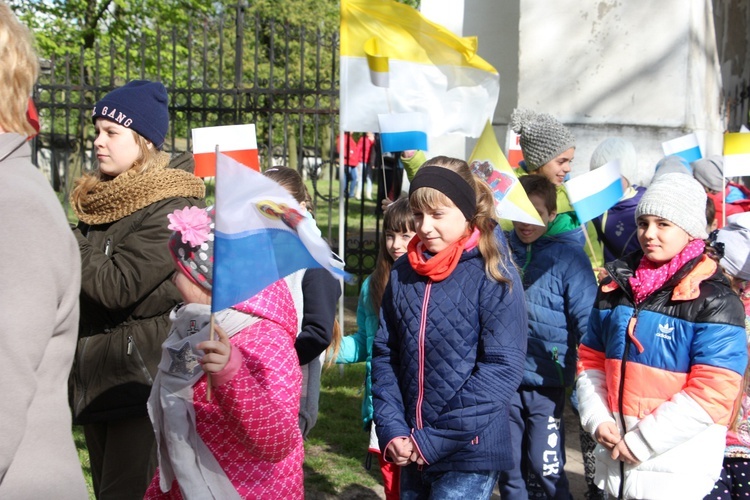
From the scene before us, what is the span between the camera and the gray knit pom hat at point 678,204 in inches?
138

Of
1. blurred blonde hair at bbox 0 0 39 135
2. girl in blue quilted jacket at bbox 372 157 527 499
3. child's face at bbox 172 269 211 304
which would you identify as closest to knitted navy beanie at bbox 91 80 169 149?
child's face at bbox 172 269 211 304

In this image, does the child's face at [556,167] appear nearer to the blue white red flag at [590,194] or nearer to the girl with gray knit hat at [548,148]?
the girl with gray knit hat at [548,148]

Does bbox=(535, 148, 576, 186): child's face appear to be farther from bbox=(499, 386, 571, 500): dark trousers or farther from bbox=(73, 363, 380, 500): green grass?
bbox=(73, 363, 380, 500): green grass

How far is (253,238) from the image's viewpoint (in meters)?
2.47

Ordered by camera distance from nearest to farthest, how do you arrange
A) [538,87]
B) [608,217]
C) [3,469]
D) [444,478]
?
[3,469]
[444,478]
[608,217]
[538,87]

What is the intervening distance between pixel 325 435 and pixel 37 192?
4.27 m

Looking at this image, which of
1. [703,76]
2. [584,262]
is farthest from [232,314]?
[703,76]

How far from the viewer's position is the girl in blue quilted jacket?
3.23m

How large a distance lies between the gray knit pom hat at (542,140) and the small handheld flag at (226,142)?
1.56m

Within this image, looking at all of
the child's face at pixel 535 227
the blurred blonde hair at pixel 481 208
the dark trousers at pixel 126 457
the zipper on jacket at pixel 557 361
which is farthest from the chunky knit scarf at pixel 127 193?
the zipper on jacket at pixel 557 361

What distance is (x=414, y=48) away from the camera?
638 cm

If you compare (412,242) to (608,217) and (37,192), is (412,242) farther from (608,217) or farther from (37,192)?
(608,217)

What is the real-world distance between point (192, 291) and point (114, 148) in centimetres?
96

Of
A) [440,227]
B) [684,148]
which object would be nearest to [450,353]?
[440,227]
